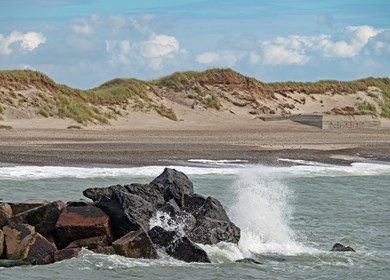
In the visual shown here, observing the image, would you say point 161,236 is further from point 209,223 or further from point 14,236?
point 14,236

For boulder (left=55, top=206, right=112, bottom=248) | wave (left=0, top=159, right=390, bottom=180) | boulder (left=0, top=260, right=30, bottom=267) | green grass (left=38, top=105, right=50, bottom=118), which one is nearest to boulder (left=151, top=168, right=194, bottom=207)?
boulder (left=55, top=206, right=112, bottom=248)

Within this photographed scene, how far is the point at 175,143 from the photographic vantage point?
1264 inches

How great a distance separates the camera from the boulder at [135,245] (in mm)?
12484

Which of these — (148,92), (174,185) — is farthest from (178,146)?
(174,185)

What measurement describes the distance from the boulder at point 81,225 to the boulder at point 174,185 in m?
1.80

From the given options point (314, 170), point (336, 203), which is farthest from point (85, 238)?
point (314, 170)

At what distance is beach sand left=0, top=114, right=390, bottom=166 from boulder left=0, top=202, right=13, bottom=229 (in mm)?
10939

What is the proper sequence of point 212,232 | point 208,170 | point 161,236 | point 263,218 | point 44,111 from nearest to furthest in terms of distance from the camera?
point 161,236 → point 212,232 → point 263,218 → point 208,170 → point 44,111

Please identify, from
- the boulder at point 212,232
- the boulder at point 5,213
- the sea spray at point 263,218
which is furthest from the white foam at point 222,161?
the boulder at point 5,213

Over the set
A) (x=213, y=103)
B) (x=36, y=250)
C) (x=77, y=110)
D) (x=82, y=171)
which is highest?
(x=213, y=103)

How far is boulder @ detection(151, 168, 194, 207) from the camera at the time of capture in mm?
14484

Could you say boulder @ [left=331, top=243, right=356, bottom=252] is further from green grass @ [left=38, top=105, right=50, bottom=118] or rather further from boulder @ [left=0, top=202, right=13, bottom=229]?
green grass @ [left=38, top=105, right=50, bottom=118]

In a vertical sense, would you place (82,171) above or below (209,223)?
above

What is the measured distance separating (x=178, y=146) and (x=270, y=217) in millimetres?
15113
